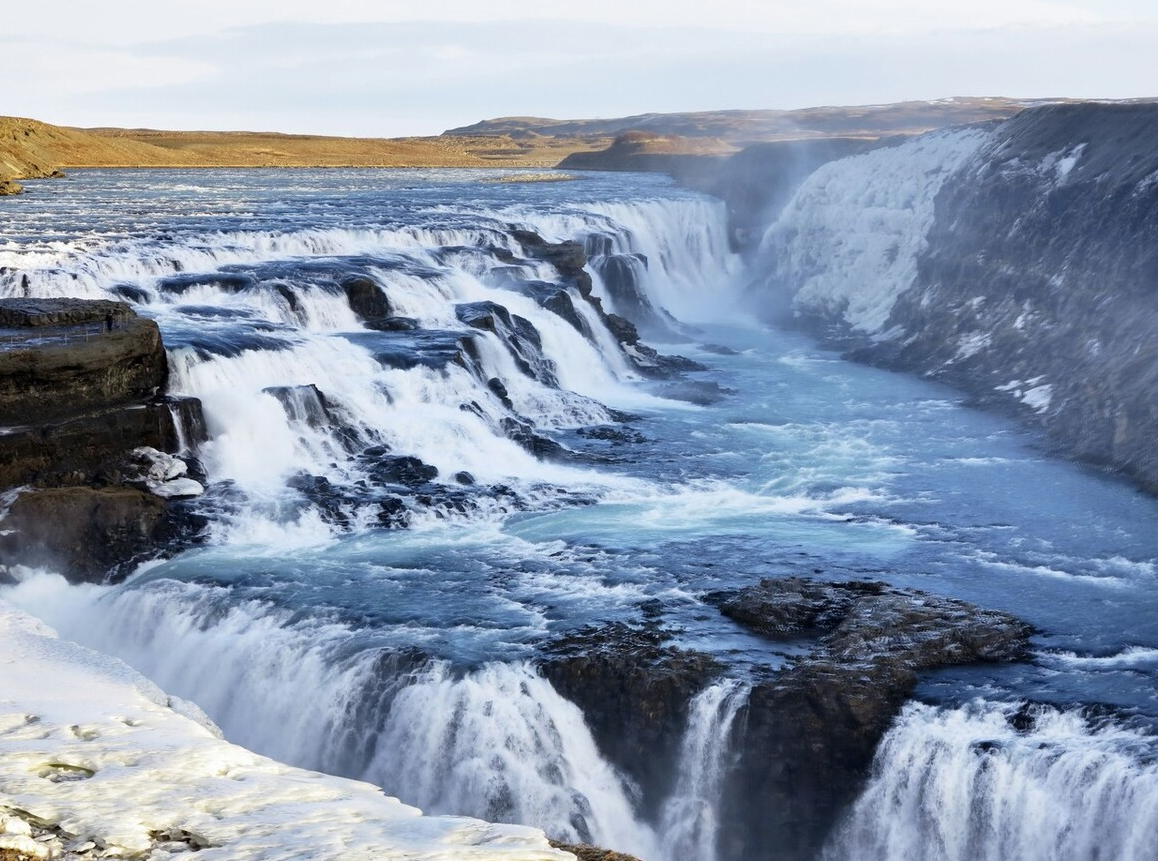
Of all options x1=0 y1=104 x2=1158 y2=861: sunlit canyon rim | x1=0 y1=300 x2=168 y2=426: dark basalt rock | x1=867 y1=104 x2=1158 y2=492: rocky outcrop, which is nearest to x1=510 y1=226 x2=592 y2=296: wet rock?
x1=0 y1=104 x2=1158 y2=861: sunlit canyon rim

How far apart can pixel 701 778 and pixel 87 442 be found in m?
10.6

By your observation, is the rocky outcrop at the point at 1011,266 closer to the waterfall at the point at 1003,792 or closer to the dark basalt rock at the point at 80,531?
the waterfall at the point at 1003,792

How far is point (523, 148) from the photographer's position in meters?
121

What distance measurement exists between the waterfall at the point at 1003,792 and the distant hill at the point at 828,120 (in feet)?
250

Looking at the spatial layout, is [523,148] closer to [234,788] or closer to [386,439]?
[386,439]

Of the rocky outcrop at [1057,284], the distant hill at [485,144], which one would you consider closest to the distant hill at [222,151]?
the distant hill at [485,144]

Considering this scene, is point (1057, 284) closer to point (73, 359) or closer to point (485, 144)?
point (73, 359)

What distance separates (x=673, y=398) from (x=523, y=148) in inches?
3748

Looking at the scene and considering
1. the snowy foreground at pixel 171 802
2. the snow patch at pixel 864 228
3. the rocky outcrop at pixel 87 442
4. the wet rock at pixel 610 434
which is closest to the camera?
the snowy foreground at pixel 171 802

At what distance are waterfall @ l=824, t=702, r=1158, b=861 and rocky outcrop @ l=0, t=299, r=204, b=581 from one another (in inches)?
413

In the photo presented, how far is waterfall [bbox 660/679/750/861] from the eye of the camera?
43.2 feet

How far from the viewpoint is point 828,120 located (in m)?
114

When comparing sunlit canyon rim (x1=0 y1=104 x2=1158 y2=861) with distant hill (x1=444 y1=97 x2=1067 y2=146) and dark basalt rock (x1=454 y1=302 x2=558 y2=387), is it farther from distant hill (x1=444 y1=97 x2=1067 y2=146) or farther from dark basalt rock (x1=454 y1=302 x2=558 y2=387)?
distant hill (x1=444 y1=97 x2=1067 y2=146)

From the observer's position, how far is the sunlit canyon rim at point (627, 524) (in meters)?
13.1
